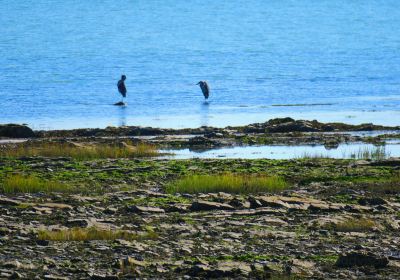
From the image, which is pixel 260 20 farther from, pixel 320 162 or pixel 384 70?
pixel 320 162

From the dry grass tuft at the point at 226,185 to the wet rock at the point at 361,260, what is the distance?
254 inches

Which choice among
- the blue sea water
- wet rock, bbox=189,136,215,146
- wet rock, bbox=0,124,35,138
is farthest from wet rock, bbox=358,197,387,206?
the blue sea water

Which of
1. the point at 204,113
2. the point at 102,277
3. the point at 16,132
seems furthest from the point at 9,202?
the point at 204,113

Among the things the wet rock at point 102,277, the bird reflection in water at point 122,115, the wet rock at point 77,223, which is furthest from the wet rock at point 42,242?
the bird reflection in water at point 122,115

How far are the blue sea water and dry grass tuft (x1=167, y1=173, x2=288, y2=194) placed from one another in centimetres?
1783

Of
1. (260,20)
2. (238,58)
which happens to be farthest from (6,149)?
(260,20)

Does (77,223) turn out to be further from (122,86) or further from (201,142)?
(122,86)

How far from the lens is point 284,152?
29906 millimetres

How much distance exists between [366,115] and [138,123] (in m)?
8.14

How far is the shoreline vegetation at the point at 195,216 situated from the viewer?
1474 cm

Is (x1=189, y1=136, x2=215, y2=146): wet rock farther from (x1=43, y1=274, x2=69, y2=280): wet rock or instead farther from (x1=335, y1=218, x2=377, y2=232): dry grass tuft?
(x1=43, y1=274, x2=69, y2=280): wet rock

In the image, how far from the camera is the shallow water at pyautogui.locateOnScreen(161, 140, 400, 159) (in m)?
28.6

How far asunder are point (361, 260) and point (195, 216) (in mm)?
4155

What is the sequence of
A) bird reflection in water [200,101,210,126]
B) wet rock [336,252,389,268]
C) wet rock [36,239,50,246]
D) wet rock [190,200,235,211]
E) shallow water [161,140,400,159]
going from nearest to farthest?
wet rock [336,252,389,268] < wet rock [36,239,50,246] < wet rock [190,200,235,211] < shallow water [161,140,400,159] < bird reflection in water [200,101,210,126]
